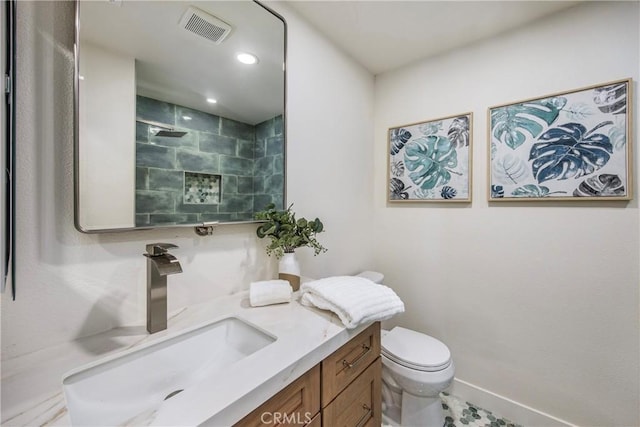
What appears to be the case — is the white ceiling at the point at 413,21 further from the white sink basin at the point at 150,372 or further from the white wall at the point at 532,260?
the white sink basin at the point at 150,372

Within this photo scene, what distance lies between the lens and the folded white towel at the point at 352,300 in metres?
0.90

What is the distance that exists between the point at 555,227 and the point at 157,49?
6.85ft

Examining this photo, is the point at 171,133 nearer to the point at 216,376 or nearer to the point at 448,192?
the point at 216,376

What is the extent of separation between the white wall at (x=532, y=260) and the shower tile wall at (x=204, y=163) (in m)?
1.13

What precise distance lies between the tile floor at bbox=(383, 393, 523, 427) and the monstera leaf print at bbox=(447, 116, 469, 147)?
1.68 m

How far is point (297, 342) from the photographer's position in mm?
767

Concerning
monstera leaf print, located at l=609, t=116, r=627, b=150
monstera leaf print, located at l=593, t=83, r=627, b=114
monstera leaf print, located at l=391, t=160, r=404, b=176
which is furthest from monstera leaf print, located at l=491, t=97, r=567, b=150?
monstera leaf print, located at l=391, t=160, r=404, b=176

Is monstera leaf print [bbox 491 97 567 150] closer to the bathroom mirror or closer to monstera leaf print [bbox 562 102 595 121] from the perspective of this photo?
monstera leaf print [bbox 562 102 595 121]

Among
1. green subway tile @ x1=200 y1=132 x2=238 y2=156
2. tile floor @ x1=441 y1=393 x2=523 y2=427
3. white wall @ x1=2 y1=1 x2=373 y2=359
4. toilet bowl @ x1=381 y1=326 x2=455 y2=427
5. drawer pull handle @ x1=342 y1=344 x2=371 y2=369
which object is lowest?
tile floor @ x1=441 y1=393 x2=523 y2=427

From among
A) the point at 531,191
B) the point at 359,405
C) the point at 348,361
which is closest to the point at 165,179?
the point at 348,361

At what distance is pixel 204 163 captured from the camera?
106cm

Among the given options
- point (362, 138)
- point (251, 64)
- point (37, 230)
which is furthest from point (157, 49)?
point (362, 138)

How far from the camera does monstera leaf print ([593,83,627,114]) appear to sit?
1.22 metres

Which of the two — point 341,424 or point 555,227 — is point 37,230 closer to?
point 341,424
